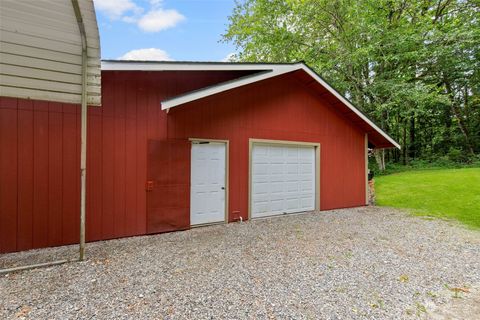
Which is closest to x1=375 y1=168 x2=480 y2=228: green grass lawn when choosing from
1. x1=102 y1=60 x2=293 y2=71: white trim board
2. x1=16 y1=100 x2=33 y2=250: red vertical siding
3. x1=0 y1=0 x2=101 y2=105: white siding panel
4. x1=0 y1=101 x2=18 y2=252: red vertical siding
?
x1=102 y1=60 x2=293 y2=71: white trim board

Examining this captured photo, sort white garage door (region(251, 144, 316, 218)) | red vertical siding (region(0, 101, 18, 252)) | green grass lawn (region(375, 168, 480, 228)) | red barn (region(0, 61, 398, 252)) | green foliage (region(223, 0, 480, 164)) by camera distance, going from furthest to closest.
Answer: green foliage (region(223, 0, 480, 164)) → green grass lawn (region(375, 168, 480, 228)) → white garage door (region(251, 144, 316, 218)) → red barn (region(0, 61, 398, 252)) → red vertical siding (region(0, 101, 18, 252))

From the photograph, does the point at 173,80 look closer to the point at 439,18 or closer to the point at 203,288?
the point at 203,288

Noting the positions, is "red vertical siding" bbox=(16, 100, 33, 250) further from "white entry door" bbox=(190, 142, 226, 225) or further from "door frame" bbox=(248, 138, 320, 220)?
"door frame" bbox=(248, 138, 320, 220)

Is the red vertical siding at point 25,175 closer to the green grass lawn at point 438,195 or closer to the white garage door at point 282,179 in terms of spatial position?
the white garage door at point 282,179

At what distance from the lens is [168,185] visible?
17.4ft

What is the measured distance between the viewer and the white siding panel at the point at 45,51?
3.13 m

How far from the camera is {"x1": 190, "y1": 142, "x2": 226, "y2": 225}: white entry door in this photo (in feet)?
18.6

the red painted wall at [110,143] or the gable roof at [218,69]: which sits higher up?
the gable roof at [218,69]

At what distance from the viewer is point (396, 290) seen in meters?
3.02

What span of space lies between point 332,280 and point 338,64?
13443 mm

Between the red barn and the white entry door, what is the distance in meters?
0.02

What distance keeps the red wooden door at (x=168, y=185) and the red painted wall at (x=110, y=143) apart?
0.12 m

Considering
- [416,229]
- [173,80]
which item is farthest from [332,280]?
[173,80]

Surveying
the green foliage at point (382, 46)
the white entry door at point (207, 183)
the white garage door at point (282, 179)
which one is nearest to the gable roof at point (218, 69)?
the white entry door at point (207, 183)
